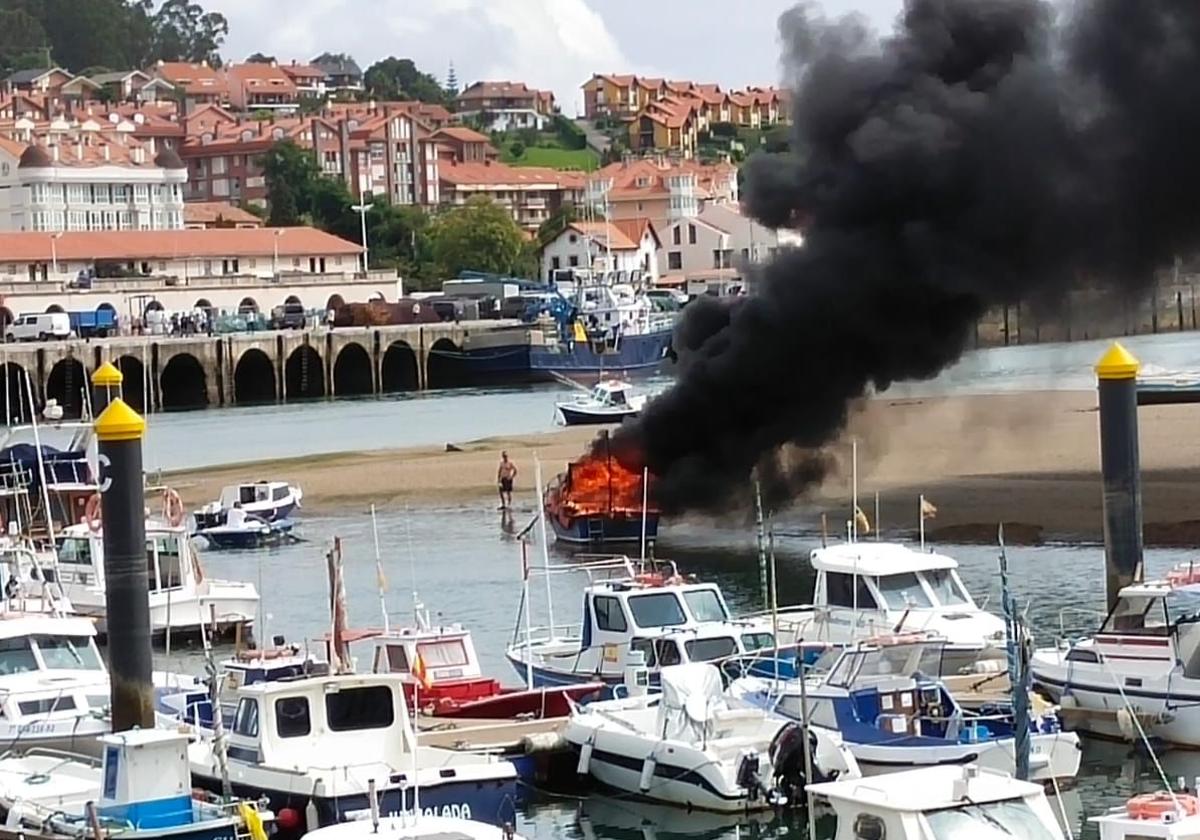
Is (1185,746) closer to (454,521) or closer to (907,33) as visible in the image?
(907,33)

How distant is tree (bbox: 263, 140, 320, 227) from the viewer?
15300cm

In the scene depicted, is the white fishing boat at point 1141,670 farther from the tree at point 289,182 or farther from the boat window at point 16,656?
the tree at point 289,182

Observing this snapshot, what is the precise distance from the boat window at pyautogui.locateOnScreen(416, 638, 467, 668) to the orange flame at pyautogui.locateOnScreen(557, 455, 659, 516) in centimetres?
1568

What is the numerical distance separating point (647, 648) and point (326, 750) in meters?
5.62

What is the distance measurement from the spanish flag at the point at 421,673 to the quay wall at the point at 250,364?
64.9 m

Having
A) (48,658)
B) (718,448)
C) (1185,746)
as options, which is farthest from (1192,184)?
(48,658)

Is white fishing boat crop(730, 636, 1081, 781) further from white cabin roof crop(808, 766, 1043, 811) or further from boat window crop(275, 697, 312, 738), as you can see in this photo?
white cabin roof crop(808, 766, 1043, 811)

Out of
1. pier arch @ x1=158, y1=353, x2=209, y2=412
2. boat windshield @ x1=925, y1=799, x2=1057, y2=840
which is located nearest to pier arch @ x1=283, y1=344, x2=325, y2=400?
pier arch @ x1=158, y1=353, x2=209, y2=412

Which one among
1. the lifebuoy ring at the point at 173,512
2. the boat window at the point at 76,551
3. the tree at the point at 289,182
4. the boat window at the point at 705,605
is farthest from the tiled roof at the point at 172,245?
the boat window at the point at 705,605

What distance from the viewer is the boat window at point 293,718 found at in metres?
21.8

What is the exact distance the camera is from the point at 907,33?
4019 cm

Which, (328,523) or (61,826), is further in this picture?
(328,523)

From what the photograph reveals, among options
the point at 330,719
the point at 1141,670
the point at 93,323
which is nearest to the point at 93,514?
the point at 330,719

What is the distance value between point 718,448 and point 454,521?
363 inches
